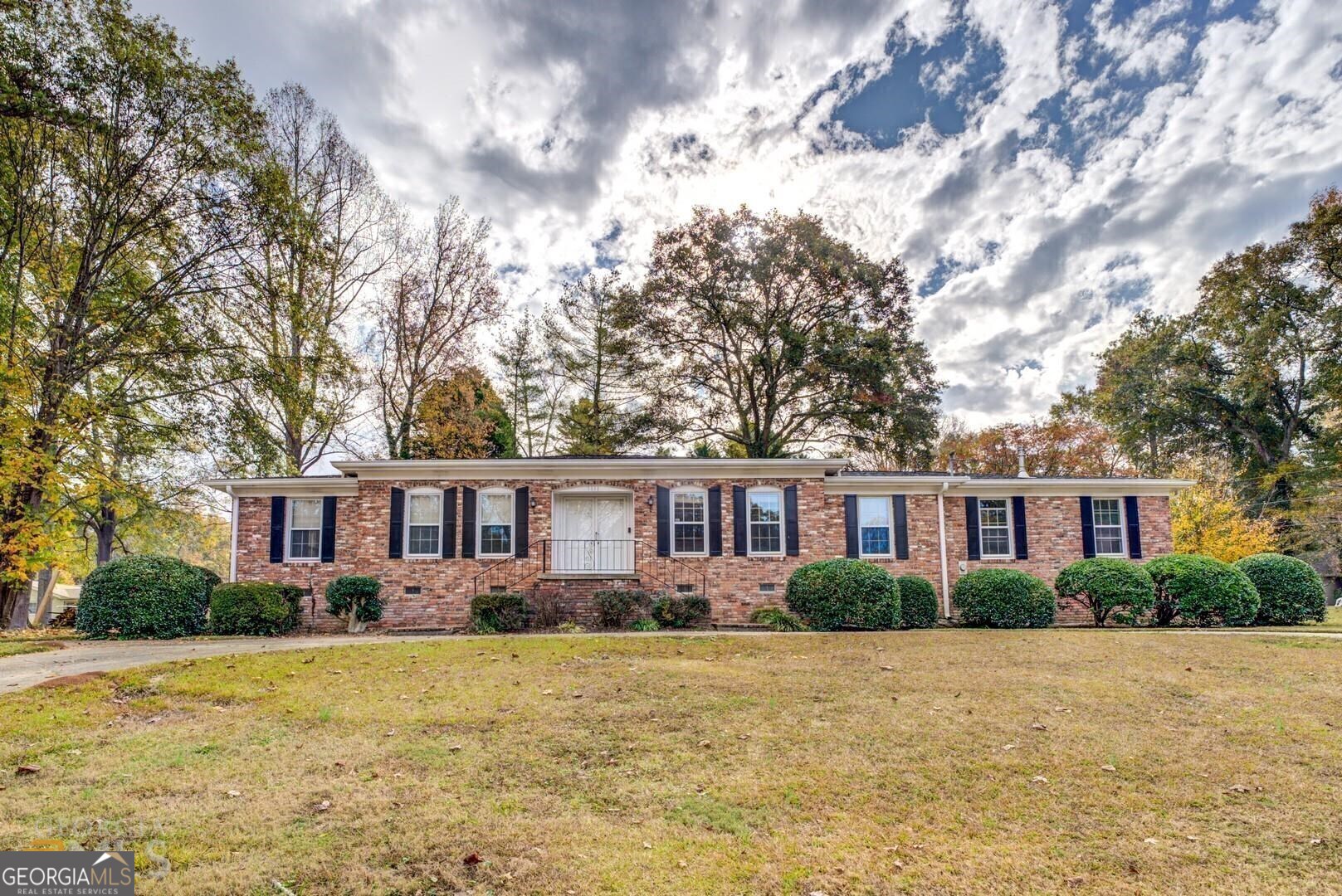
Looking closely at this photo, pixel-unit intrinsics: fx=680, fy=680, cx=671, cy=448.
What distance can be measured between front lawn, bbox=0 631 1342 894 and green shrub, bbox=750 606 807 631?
5.66 meters

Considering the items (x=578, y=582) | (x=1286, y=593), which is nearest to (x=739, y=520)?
(x=578, y=582)

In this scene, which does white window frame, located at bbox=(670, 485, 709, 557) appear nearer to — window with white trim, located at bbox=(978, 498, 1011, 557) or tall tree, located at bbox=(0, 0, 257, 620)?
window with white trim, located at bbox=(978, 498, 1011, 557)

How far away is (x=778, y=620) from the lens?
1437 centimetres

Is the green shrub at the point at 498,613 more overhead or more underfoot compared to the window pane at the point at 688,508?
more underfoot

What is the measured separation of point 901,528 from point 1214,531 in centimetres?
1249

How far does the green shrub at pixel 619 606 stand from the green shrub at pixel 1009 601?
274 inches

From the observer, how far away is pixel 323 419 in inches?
669

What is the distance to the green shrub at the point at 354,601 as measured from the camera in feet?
48.1

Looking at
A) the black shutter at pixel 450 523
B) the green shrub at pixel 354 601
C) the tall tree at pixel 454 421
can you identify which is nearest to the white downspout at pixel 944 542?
the black shutter at pixel 450 523

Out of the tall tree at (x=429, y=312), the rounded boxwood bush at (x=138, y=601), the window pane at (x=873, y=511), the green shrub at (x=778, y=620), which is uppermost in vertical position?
the tall tree at (x=429, y=312)

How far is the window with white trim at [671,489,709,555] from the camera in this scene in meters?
15.9

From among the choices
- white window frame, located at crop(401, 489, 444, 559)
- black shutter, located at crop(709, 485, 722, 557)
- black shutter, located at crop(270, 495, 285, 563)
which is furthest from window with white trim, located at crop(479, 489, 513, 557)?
black shutter, located at crop(270, 495, 285, 563)

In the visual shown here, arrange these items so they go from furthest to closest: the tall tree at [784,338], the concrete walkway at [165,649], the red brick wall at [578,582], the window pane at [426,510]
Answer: the tall tree at [784,338] < the window pane at [426,510] < the red brick wall at [578,582] < the concrete walkway at [165,649]

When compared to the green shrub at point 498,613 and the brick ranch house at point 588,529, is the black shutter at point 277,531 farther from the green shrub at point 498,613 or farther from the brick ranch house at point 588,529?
the green shrub at point 498,613
